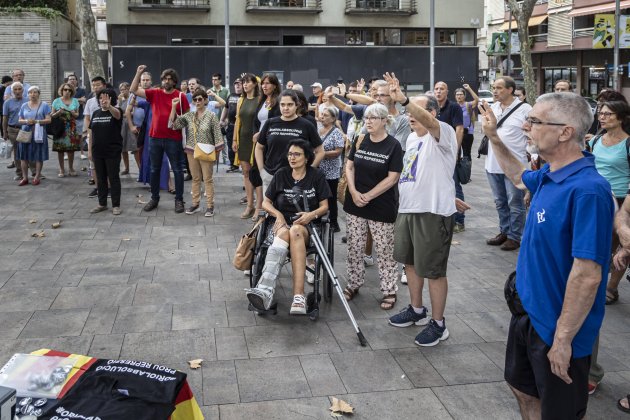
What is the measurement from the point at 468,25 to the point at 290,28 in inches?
395

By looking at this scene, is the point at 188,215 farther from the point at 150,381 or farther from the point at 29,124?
the point at 150,381

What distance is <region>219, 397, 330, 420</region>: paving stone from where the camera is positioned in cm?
416

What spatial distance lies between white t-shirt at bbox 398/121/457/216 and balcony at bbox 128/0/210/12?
3123 centimetres

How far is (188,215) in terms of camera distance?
10.5 m

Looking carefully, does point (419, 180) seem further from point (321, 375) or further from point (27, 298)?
point (27, 298)

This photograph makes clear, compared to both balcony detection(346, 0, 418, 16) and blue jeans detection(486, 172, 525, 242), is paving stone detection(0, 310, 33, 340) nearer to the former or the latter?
blue jeans detection(486, 172, 525, 242)

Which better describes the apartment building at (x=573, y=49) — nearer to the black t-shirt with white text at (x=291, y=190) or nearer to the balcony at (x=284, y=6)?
the balcony at (x=284, y=6)

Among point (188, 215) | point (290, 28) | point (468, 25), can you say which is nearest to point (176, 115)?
point (188, 215)

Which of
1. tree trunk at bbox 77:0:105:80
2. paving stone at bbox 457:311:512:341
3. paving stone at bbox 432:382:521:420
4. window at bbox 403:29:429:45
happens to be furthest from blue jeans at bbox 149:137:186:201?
window at bbox 403:29:429:45

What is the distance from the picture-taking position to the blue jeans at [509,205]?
8.31 meters

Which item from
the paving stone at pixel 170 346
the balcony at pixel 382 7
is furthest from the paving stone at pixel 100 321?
the balcony at pixel 382 7

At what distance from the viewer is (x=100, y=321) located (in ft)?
19.1

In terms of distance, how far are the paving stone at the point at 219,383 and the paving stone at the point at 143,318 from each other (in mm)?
930

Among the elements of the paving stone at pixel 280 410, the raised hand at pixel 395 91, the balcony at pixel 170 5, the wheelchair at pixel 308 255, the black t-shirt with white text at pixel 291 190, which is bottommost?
the paving stone at pixel 280 410
